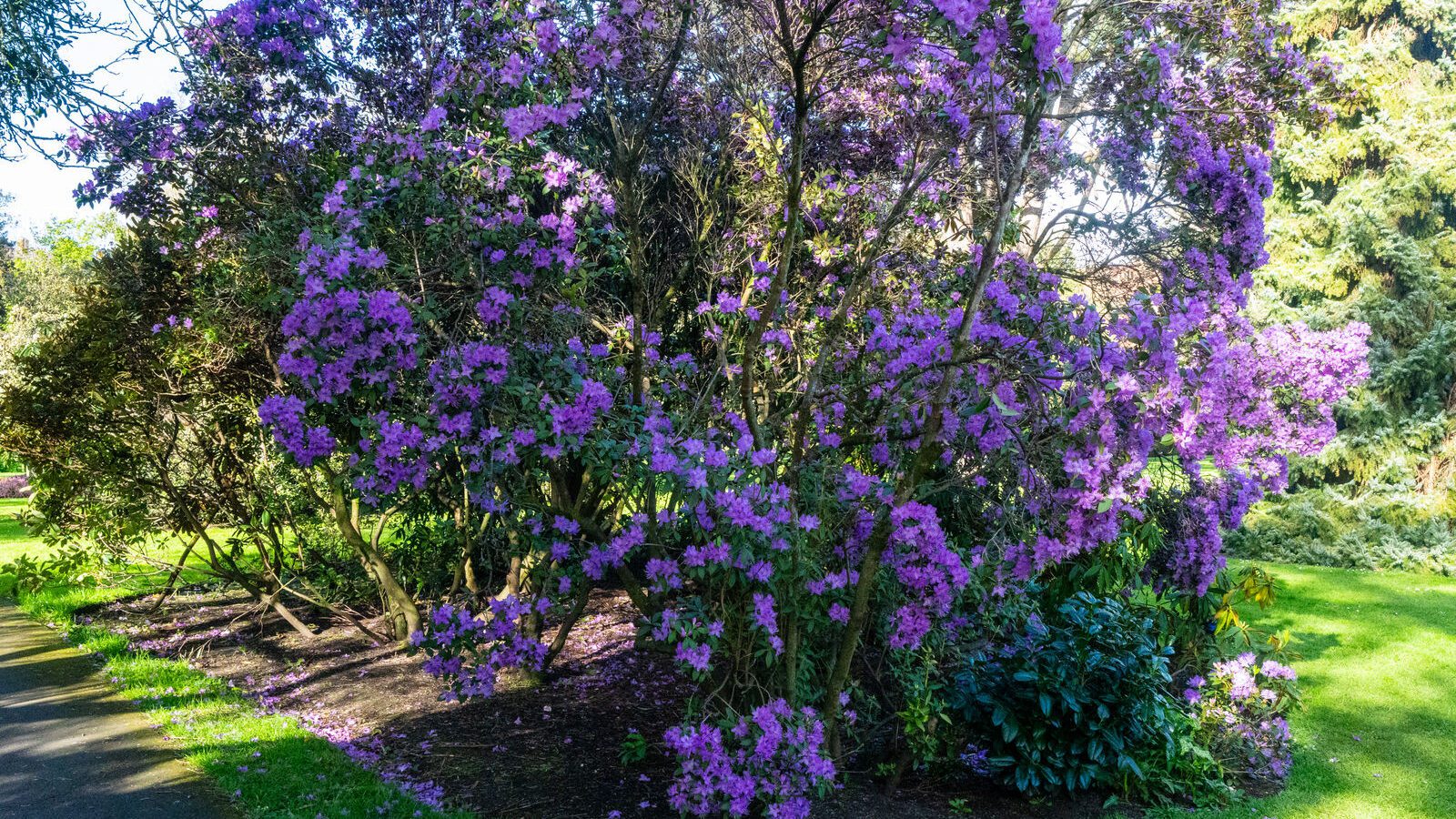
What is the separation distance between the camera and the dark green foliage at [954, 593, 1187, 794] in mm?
3996

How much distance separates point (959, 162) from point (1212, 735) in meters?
3.25

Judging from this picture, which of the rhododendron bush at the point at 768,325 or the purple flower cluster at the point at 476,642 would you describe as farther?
the purple flower cluster at the point at 476,642

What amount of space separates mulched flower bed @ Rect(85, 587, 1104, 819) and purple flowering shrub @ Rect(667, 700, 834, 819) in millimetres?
518

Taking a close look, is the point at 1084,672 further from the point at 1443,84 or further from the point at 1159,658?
the point at 1443,84

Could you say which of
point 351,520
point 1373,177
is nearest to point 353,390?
point 351,520

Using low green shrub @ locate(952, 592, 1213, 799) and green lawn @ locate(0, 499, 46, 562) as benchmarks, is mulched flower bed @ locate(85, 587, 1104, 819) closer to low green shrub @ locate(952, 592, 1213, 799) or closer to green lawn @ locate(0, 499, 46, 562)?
low green shrub @ locate(952, 592, 1213, 799)

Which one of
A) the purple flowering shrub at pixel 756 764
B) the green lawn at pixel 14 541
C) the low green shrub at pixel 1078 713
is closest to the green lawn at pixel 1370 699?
the low green shrub at pixel 1078 713

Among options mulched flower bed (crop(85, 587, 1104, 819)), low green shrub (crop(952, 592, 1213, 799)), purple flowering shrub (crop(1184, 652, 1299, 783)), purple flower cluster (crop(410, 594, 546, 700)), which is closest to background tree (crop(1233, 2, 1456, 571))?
purple flowering shrub (crop(1184, 652, 1299, 783))

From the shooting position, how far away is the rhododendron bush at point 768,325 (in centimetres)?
336

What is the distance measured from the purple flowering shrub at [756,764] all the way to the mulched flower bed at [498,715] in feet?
1.70

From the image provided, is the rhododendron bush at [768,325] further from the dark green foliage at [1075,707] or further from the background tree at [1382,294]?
the background tree at [1382,294]

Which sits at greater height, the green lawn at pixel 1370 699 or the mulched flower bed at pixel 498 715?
the mulched flower bed at pixel 498 715

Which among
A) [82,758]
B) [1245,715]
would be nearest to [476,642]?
[82,758]

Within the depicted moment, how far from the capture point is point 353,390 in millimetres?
3623
